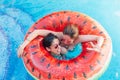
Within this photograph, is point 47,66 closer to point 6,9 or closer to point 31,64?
point 31,64

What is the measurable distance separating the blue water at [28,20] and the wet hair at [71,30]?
2.38 ft

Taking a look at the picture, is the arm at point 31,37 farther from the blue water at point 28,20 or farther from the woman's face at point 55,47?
the blue water at point 28,20

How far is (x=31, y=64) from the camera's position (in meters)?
3.02

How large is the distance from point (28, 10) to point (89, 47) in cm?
147

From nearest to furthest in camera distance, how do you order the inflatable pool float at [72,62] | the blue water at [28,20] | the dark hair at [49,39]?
the inflatable pool float at [72,62]
the dark hair at [49,39]
the blue water at [28,20]

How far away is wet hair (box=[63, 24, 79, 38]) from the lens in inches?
122

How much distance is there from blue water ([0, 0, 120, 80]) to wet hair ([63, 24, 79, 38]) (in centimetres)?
73

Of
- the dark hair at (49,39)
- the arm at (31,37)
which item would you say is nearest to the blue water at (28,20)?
the arm at (31,37)

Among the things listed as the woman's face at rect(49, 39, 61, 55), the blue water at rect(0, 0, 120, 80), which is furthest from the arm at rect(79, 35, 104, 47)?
the blue water at rect(0, 0, 120, 80)

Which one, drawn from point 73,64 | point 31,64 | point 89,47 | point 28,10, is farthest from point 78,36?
point 28,10

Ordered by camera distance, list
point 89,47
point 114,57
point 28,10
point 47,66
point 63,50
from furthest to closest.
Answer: point 28,10
point 114,57
point 63,50
point 89,47
point 47,66

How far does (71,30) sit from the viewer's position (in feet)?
10.1

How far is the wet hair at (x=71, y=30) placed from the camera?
3.09 meters

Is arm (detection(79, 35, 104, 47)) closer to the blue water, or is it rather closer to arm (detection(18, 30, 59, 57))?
arm (detection(18, 30, 59, 57))
